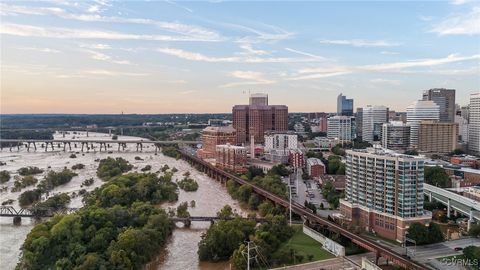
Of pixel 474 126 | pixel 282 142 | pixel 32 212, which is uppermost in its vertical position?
pixel 474 126

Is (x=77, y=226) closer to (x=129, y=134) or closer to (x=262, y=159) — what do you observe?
(x=262, y=159)

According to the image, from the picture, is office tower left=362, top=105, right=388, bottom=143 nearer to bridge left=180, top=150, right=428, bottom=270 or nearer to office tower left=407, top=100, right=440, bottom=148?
office tower left=407, top=100, right=440, bottom=148

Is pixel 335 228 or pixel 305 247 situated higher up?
pixel 335 228

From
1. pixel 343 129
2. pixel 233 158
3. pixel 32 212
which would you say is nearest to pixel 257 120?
pixel 343 129

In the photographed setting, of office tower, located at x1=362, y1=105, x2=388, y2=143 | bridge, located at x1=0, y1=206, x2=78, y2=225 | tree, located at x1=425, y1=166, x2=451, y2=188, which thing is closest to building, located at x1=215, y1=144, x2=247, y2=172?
tree, located at x1=425, y1=166, x2=451, y2=188

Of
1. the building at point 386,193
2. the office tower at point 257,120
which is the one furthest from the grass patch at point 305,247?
the office tower at point 257,120

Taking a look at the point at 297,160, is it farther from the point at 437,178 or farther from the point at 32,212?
the point at 32,212
